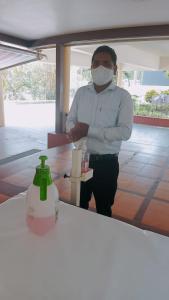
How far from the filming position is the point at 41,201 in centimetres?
72

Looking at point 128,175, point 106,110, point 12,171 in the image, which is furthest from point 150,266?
point 12,171

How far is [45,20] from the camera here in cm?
320

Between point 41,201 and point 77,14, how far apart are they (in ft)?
9.32

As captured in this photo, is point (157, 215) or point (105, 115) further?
point (157, 215)

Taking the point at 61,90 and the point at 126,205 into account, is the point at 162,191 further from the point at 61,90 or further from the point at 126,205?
the point at 61,90

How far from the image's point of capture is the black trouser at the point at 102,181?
4.48ft

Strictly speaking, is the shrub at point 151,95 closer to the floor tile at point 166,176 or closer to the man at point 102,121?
the floor tile at point 166,176

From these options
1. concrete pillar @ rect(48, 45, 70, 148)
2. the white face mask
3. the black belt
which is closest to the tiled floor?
concrete pillar @ rect(48, 45, 70, 148)

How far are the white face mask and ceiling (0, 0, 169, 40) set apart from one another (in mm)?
1594

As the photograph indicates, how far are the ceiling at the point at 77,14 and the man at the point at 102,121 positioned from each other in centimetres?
161

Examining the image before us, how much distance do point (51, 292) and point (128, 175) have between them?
2909mm

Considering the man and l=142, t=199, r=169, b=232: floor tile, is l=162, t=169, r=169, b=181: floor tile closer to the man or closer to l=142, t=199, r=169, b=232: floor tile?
l=142, t=199, r=169, b=232: floor tile

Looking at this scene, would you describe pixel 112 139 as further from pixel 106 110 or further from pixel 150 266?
pixel 150 266

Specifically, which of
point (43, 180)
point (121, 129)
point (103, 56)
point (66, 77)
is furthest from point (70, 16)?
point (43, 180)
